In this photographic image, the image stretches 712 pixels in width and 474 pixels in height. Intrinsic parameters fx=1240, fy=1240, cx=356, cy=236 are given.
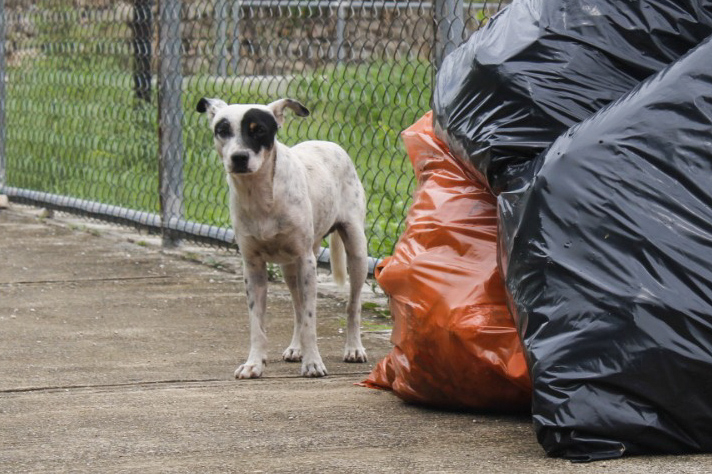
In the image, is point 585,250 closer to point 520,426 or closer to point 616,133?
point 616,133

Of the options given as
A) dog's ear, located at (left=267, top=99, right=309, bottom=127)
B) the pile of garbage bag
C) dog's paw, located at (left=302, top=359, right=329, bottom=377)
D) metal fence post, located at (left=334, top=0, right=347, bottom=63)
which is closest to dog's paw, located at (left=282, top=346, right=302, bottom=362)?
dog's paw, located at (left=302, top=359, right=329, bottom=377)

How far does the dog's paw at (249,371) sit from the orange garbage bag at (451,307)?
489 mm

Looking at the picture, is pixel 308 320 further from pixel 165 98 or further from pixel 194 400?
pixel 165 98

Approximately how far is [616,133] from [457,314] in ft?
2.32

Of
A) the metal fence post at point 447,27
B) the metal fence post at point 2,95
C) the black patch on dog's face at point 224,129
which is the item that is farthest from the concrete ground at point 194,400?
the metal fence post at point 2,95

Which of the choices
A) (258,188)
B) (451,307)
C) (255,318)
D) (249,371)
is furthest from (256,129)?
(451,307)

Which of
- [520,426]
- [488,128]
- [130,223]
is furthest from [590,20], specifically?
[130,223]

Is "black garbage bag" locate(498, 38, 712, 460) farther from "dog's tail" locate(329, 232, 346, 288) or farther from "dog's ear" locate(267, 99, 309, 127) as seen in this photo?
"dog's tail" locate(329, 232, 346, 288)

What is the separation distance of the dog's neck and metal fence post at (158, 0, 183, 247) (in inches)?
113

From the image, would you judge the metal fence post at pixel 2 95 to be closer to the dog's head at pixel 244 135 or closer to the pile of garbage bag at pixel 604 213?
the dog's head at pixel 244 135

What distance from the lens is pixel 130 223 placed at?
7.77m

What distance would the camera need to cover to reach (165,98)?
7129 millimetres

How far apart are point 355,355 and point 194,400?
0.89 meters

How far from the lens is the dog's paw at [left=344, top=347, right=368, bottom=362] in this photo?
14.6 feet
